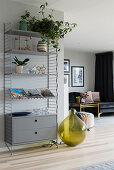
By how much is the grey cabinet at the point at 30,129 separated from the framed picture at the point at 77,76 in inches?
211

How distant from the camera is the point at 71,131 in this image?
14.3 ft

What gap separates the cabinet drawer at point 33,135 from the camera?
13.1ft

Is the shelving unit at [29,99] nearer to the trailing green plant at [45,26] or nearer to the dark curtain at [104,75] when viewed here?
the trailing green plant at [45,26]

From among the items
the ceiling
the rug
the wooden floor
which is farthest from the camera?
the ceiling

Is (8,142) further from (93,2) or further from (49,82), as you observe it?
(93,2)

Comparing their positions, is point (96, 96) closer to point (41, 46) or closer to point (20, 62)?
point (41, 46)

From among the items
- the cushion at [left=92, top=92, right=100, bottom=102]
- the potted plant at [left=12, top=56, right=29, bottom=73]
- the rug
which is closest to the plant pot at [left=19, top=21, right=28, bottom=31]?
the potted plant at [left=12, top=56, right=29, bottom=73]

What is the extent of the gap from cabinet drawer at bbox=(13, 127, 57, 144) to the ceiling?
2190 mm

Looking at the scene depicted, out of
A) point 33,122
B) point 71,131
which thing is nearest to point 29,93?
point 33,122

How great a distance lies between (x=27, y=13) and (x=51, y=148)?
2380 millimetres

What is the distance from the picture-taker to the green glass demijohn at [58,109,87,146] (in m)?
4.34

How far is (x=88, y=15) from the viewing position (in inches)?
197

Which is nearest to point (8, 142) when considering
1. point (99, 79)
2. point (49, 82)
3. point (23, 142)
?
point (23, 142)

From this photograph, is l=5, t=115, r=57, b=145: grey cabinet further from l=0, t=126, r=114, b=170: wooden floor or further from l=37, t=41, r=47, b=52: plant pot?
l=37, t=41, r=47, b=52: plant pot
